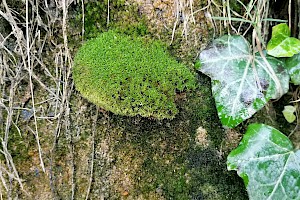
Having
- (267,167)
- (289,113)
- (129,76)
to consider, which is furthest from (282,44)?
(129,76)

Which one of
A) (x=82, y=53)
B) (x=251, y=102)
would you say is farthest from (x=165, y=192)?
(x=82, y=53)

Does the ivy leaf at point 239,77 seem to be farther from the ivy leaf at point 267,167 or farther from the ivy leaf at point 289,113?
the ivy leaf at point 289,113

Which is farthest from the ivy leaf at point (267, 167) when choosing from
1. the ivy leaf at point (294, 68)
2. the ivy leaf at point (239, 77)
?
the ivy leaf at point (294, 68)

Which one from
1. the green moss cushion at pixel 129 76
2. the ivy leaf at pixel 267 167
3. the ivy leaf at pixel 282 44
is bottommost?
the ivy leaf at pixel 267 167

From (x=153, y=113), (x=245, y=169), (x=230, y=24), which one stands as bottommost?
(x=245, y=169)

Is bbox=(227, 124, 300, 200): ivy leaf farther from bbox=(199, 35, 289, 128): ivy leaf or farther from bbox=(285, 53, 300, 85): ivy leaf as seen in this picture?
bbox=(285, 53, 300, 85): ivy leaf

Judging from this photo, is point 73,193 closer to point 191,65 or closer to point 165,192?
point 165,192

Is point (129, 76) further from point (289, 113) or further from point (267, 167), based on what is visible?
point (289, 113)
